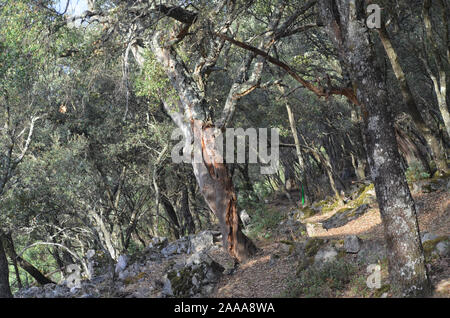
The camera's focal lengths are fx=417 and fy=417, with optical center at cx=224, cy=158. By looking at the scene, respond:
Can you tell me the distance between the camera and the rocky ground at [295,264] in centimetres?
872

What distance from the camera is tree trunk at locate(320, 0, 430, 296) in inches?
264

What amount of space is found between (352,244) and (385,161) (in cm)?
369

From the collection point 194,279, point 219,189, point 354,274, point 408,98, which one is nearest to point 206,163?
point 219,189

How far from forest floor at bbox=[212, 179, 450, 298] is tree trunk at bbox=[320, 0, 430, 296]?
1.94 ft

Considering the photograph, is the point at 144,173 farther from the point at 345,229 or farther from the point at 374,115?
the point at 374,115

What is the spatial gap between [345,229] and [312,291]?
679cm

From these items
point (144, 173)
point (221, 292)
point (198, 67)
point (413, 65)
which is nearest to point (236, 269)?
point (221, 292)

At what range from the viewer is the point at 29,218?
18.1 m

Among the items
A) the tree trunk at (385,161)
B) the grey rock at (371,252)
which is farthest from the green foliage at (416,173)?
the tree trunk at (385,161)

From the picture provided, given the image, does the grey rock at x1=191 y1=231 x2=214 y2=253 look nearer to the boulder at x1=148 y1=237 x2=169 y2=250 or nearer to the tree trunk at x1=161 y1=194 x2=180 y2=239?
the boulder at x1=148 y1=237 x2=169 y2=250

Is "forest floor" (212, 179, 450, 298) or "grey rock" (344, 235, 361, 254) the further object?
"grey rock" (344, 235, 361, 254)

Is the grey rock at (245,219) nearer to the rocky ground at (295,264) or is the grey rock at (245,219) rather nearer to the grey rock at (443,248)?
the rocky ground at (295,264)

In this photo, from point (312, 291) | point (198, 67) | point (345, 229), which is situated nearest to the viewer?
point (312, 291)

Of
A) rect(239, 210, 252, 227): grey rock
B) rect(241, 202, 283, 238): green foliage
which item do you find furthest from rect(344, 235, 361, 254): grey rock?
rect(239, 210, 252, 227): grey rock
